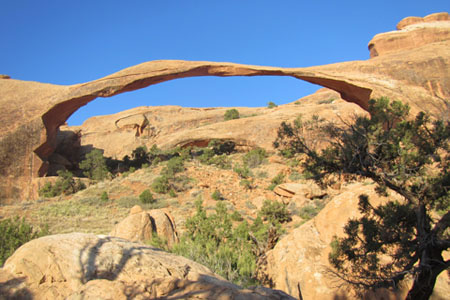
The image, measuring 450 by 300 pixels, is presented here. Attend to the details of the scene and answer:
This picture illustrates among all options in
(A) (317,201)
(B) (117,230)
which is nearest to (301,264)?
(B) (117,230)

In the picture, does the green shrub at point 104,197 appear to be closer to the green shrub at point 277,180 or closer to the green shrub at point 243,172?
the green shrub at point 243,172

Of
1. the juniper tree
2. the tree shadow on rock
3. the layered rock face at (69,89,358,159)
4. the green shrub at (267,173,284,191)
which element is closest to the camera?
the tree shadow on rock

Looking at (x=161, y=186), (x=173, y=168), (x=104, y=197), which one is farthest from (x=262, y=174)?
(x=104, y=197)

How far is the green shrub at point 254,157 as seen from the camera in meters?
19.5

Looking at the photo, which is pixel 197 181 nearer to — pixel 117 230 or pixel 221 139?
pixel 221 139

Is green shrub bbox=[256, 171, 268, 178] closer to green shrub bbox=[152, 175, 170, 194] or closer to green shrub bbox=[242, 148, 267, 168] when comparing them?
green shrub bbox=[242, 148, 267, 168]

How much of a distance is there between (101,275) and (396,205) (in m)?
3.92

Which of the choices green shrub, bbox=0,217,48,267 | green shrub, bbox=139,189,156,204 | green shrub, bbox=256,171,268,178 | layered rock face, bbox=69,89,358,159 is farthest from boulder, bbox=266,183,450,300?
green shrub, bbox=256,171,268,178

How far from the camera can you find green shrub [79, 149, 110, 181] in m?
19.5

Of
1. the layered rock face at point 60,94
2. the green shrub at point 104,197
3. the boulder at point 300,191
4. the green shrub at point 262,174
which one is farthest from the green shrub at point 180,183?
the layered rock face at point 60,94

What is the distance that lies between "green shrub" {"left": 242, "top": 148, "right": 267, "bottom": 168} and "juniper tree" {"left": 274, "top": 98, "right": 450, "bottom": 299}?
14.3 m

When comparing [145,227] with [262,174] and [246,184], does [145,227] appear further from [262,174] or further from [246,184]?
[262,174]

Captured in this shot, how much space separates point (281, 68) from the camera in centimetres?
1468

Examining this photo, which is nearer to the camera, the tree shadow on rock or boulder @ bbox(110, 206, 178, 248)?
the tree shadow on rock
